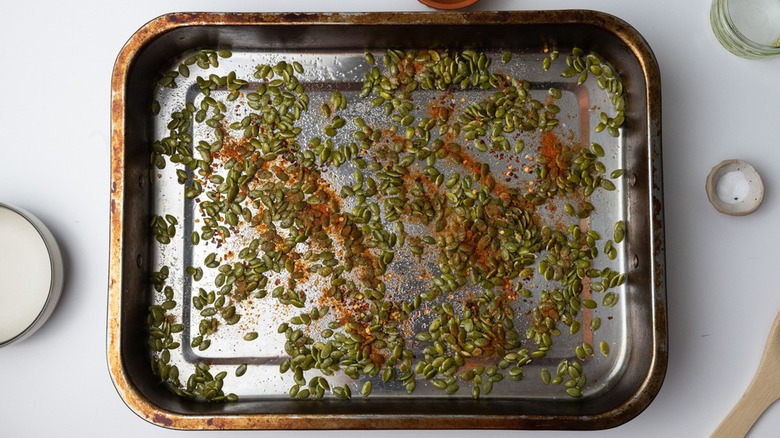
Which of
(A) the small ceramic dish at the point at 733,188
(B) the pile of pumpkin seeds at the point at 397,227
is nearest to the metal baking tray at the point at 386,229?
(B) the pile of pumpkin seeds at the point at 397,227

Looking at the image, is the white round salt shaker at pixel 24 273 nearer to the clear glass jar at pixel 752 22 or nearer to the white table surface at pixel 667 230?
the white table surface at pixel 667 230

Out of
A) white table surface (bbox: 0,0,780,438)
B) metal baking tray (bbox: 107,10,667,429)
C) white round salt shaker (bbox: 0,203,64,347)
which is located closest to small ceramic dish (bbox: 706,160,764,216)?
white table surface (bbox: 0,0,780,438)

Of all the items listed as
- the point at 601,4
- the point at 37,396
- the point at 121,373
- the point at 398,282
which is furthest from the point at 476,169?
the point at 37,396

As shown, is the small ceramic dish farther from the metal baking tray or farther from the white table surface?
the metal baking tray

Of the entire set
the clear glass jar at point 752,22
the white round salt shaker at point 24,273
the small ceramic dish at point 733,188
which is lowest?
the white round salt shaker at point 24,273

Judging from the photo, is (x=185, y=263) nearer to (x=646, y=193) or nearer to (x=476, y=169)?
(x=476, y=169)

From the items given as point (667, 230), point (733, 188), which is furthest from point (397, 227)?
point (733, 188)

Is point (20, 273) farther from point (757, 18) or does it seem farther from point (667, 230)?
point (757, 18)
